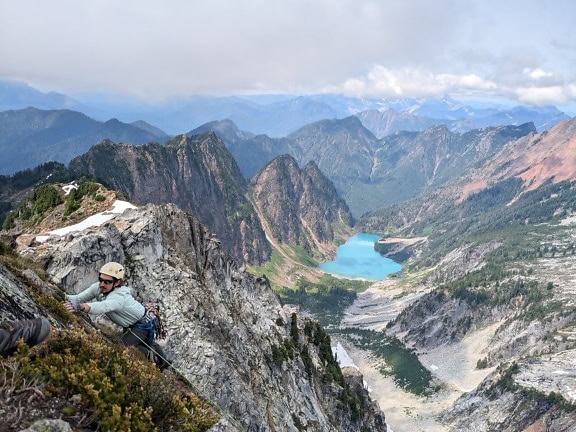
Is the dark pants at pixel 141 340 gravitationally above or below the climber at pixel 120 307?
below

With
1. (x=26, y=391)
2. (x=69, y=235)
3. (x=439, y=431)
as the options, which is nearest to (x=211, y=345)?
(x=69, y=235)

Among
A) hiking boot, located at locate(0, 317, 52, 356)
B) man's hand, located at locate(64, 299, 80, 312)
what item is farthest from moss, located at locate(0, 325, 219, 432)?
man's hand, located at locate(64, 299, 80, 312)

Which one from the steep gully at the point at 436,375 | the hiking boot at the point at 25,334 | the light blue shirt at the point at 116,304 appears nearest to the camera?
the hiking boot at the point at 25,334

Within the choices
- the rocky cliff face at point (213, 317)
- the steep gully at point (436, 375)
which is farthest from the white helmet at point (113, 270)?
the steep gully at point (436, 375)

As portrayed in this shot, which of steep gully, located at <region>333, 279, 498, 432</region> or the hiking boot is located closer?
the hiking boot

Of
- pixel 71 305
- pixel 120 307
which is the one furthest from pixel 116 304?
pixel 71 305

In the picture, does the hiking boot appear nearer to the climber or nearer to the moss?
the moss

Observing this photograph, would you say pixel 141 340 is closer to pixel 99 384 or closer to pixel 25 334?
pixel 99 384

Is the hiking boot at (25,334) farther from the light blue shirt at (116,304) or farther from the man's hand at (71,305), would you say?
the man's hand at (71,305)
